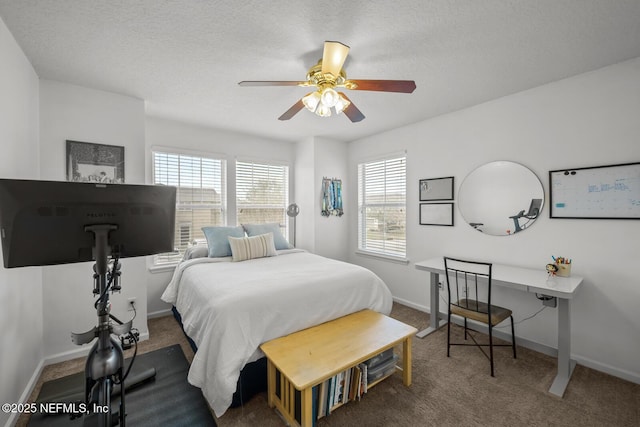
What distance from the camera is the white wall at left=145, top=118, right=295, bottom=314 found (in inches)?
131

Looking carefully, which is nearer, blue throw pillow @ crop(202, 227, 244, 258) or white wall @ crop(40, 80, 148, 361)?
white wall @ crop(40, 80, 148, 361)

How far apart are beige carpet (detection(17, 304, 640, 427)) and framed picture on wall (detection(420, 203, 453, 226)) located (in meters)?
1.46

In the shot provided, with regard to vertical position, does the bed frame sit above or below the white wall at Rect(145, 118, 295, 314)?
below

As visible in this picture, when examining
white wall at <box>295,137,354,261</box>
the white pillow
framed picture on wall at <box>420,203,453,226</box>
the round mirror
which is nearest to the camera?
the round mirror

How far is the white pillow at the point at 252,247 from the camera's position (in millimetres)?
3066

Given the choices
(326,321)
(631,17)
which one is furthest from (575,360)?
(631,17)

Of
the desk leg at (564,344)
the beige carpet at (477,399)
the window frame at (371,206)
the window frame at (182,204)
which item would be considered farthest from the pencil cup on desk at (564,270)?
the window frame at (182,204)

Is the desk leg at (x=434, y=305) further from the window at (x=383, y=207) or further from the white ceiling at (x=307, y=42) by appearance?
the white ceiling at (x=307, y=42)

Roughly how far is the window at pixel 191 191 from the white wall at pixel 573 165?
3.02 m

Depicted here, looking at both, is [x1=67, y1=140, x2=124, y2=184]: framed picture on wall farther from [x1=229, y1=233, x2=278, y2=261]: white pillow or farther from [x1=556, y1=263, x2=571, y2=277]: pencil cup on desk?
[x1=556, y1=263, x2=571, y2=277]: pencil cup on desk

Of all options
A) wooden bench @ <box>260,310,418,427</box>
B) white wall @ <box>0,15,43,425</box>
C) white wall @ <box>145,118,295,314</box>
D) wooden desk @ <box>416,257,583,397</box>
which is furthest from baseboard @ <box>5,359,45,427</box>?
wooden desk @ <box>416,257,583,397</box>

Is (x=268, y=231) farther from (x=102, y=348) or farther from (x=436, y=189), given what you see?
(x=102, y=348)

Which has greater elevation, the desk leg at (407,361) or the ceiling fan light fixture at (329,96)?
the ceiling fan light fixture at (329,96)

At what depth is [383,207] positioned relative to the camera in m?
3.99
